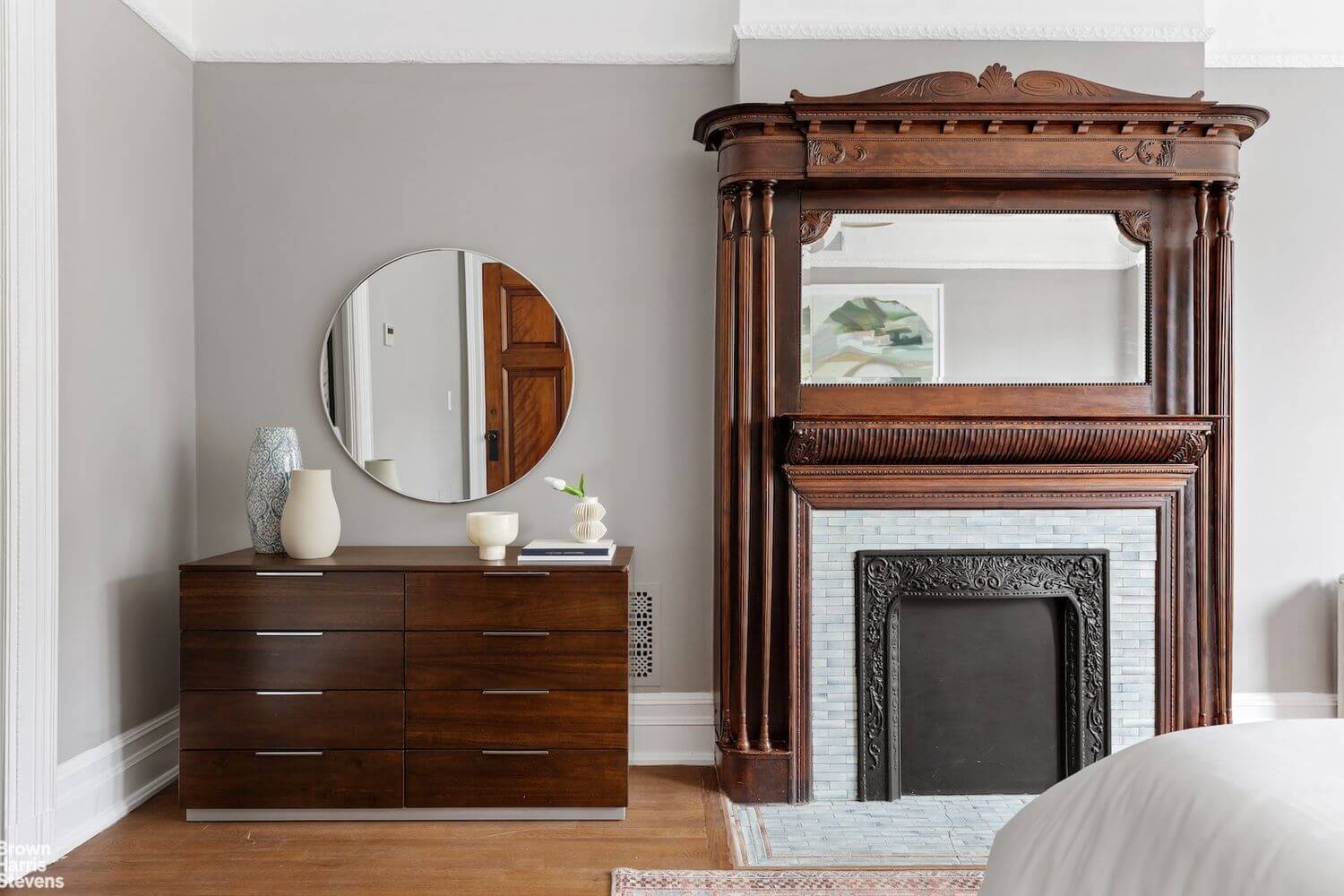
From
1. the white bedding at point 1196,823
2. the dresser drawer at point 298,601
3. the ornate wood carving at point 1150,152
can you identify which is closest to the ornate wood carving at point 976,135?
the ornate wood carving at point 1150,152

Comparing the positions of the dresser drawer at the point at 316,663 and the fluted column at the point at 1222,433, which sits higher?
the fluted column at the point at 1222,433

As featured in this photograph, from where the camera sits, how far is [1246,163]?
10.2 ft

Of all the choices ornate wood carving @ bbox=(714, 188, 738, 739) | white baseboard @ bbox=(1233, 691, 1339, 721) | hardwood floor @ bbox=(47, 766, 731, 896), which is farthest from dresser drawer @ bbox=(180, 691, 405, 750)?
white baseboard @ bbox=(1233, 691, 1339, 721)

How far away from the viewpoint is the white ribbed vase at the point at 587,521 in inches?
108

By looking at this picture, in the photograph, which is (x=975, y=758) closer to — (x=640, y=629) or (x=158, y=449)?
(x=640, y=629)

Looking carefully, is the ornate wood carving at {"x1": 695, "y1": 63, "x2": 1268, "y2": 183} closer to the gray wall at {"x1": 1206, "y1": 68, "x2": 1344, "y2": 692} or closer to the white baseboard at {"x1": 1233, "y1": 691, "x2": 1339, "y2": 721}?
the gray wall at {"x1": 1206, "y1": 68, "x2": 1344, "y2": 692}

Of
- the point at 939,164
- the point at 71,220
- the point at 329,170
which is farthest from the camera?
the point at 329,170

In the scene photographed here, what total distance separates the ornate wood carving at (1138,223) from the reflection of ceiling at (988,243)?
2cm

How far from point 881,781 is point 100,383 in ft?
8.43

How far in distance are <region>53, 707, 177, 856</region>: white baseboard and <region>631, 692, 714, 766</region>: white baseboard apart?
1487 mm

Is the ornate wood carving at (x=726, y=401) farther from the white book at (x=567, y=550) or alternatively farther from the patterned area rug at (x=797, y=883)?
the patterned area rug at (x=797, y=883)

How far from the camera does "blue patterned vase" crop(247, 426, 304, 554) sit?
2.78 metres

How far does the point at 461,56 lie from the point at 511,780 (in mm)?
2315

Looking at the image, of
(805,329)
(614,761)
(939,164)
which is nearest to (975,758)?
(614,761)
